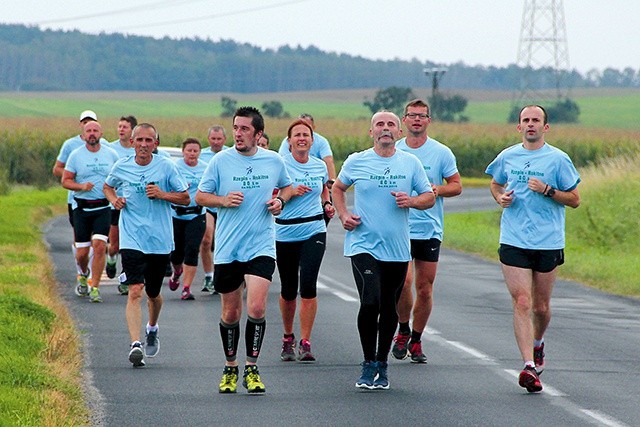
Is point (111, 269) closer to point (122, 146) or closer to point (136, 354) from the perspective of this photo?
point (122, 146)

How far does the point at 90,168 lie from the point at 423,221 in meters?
5.83

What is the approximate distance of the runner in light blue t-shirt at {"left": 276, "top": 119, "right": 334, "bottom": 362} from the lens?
1221 cm

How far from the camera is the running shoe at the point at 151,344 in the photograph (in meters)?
12.3

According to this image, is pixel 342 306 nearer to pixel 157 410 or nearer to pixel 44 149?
pixel 157 410

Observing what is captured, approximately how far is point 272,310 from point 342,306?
0.96 m

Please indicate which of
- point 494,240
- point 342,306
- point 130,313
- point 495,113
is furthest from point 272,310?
point 495,113

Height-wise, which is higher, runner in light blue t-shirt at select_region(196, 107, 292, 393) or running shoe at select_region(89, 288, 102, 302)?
runner in light blue t-shirt at select_region(196, 107, 292, 393)

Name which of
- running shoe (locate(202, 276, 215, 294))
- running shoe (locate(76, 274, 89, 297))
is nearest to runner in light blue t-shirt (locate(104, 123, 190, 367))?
running shoe (locate(76, 274, 89, 297))

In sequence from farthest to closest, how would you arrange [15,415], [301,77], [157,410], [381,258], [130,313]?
[301,77]
[130,313]
[381,258]
[157,410]
[15,415]

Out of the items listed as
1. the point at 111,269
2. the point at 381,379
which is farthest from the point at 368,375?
the point at 111,269

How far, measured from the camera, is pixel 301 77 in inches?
6614

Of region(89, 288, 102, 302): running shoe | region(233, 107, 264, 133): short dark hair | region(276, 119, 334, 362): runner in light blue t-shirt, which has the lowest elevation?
region(89, 288, 102, 302): running shoe

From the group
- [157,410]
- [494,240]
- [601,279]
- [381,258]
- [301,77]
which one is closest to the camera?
[157,410]

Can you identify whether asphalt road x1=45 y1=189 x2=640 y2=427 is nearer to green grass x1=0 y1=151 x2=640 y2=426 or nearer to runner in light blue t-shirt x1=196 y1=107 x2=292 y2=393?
green grass x1=0 y1=151 x2=640 y2=426
